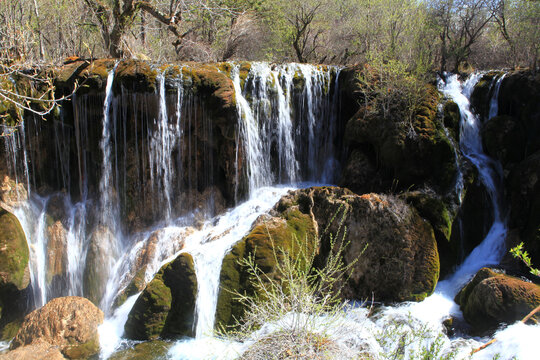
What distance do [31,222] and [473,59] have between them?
53.3 feet

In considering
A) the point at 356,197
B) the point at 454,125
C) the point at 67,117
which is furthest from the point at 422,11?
the point at 67,117

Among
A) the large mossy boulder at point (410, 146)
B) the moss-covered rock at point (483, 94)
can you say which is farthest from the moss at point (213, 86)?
the moss-covered rock at point (483, 94)

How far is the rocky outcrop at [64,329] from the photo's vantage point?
19.1ft

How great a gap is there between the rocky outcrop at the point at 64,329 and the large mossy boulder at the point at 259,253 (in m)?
2.20

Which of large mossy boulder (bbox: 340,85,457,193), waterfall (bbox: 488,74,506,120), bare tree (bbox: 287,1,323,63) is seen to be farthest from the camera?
bare tree (bbox: 287,1,323,63)

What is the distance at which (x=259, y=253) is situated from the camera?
5.98 meters

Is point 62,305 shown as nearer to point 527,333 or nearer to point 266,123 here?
point 266,123

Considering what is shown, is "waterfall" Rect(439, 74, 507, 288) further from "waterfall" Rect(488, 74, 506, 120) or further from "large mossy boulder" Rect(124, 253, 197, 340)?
"large mossy boulder" Rect(124, 253, 197, 340)

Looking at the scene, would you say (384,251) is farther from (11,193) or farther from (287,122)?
(11,193)

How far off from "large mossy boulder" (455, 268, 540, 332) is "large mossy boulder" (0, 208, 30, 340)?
8.15m

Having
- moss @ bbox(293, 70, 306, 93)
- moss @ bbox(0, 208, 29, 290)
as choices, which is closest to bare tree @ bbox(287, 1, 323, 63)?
moss @ bbox(293, 70, 306, 93)

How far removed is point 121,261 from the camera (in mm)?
8180

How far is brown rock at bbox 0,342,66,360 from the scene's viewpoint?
546 cm

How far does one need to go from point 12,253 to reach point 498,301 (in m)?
8.72
